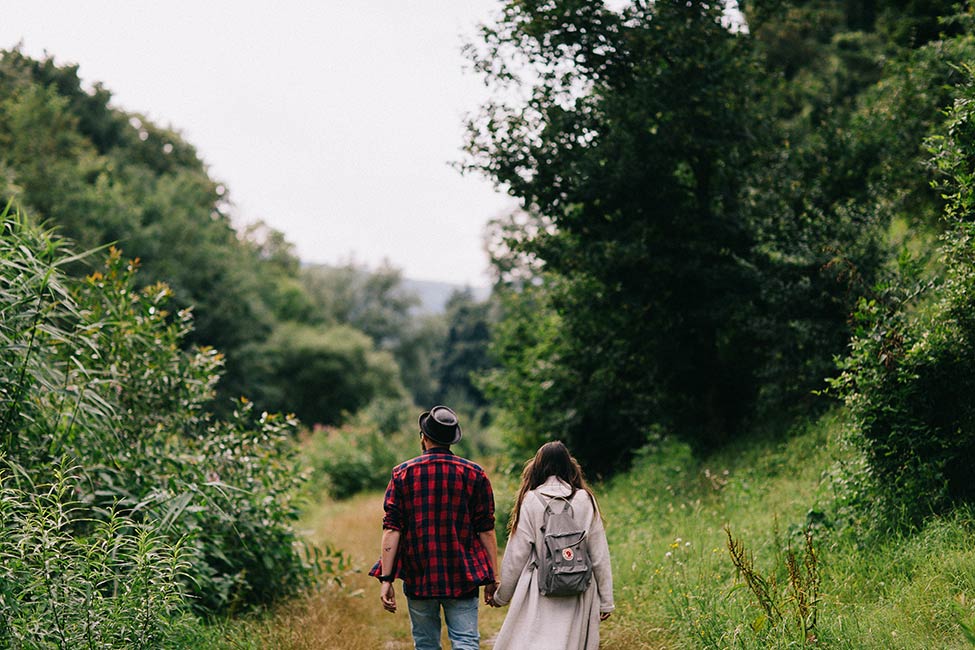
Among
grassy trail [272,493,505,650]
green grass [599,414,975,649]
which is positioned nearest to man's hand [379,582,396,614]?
grassy trail [272,493,505,650]

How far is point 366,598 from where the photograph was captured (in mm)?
7785

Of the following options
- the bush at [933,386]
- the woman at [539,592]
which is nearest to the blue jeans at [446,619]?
the woman at [539,592]

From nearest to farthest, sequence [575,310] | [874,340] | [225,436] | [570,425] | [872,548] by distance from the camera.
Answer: [872,548]
[874,340]
[225,436]
[575,310]
[570,425]

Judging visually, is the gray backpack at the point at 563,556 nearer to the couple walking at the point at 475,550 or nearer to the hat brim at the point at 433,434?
the couple walking at the point at 475,550

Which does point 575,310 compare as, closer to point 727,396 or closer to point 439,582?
point 727,396

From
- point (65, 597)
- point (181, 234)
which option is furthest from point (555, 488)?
point (181, 234)

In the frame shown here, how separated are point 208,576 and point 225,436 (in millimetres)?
1623

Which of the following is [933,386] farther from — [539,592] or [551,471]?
[539,592]

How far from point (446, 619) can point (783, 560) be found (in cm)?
295

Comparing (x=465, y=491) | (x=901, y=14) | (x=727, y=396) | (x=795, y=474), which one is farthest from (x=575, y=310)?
(x=901, y=14)

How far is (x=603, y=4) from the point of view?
32.9ft

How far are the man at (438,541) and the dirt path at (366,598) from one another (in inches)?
76.4

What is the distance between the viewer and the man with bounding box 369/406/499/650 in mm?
4512

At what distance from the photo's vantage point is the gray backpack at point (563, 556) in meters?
4.21
